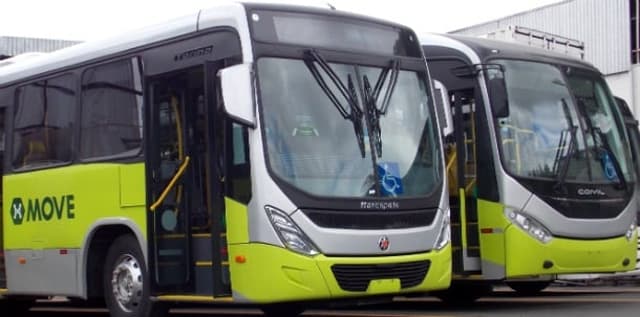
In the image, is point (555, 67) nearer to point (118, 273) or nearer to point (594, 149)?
point (594, 149)

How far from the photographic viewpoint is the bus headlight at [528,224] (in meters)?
12.4

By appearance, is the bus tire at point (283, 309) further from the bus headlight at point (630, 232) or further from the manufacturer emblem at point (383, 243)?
the bus headlight at point (630, 232)

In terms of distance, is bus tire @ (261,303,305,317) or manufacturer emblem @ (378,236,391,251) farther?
bus tire @ (261,303,305,317)

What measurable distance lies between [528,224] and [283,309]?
142 inches

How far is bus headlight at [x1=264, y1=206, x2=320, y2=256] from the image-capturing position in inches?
374

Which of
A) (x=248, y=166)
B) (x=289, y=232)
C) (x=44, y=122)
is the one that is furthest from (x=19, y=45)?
(x=289, y=232)

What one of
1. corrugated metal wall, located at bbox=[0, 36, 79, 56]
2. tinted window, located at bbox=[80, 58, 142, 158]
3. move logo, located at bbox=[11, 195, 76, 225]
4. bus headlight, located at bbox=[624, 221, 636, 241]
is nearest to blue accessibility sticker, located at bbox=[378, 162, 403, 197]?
tinted window, located at bbox=[80, 58, 142, 158]

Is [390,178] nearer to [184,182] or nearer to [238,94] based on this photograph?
[238,94]

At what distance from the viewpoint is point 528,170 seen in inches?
497

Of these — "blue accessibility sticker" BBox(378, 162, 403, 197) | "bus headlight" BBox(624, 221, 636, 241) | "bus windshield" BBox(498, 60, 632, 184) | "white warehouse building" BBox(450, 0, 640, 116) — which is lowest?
"bus headlight" BBox(624, 221, 636, 241)

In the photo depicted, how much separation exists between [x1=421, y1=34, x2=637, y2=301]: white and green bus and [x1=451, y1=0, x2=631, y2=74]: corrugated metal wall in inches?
711

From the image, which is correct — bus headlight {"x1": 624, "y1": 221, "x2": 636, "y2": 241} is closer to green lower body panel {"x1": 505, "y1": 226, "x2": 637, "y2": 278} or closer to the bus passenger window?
green lower body panel {"x1": 505, "y1": 226, "x2": 637, "y2": 278}

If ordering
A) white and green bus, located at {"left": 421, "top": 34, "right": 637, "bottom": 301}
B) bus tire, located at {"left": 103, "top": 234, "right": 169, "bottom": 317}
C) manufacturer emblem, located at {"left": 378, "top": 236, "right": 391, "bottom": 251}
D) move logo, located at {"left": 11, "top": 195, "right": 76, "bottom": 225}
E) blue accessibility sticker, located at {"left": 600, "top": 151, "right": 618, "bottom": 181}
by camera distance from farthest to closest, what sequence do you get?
blue accessibility sticker, located at {"left": 600, "top": 151, "right": 618, "bottom": 181}
white and green bus, located at {"left": 421, "top": 34, "right": 637, "bottom": 301}
move logo, located at {"left": 11, "top": 195, "right": 76, "bottom": 225}
bus tire, located at {"left": 103, "top": 234, "right": 169, "bottom": 317}
manufacturer emblem, located at {"left": 378, "top": 236, "right": 391, "bottom": 251}

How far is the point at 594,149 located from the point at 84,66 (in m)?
6.30
